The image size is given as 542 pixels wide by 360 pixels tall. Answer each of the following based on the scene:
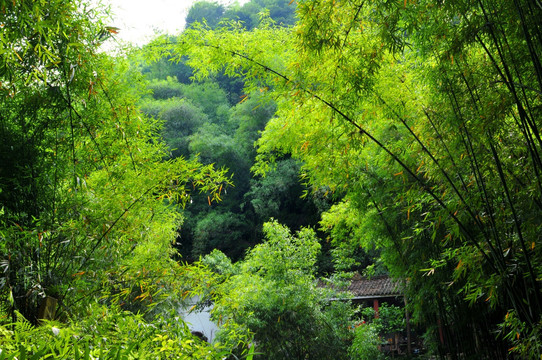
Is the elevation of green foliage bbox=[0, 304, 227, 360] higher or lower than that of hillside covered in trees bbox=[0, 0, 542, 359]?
lower

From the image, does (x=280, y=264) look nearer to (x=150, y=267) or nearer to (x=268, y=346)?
(x=268, y=346)

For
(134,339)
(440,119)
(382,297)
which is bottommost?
(134,339)

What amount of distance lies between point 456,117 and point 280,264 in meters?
4.77

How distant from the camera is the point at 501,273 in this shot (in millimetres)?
2248

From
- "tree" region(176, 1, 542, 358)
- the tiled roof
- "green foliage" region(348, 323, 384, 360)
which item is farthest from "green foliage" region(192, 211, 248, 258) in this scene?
"tree" region(176, 1, 542, 358)

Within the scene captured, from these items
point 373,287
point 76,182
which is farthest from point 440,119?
point 373,287

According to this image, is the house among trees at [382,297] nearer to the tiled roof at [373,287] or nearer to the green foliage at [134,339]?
the tiled roof at [373,287]

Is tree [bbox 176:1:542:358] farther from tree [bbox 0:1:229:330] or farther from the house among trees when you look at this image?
the house among trees

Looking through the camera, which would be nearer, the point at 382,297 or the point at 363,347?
the point at 363,347

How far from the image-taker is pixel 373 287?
36.8 ft

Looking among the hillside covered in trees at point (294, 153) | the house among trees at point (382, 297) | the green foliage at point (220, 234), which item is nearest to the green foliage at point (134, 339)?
the hillside covered in trees at point (294, 153)

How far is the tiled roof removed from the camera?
10.7m

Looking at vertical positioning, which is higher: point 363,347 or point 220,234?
point 220,234

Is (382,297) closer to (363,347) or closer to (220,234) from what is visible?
(363,347)
